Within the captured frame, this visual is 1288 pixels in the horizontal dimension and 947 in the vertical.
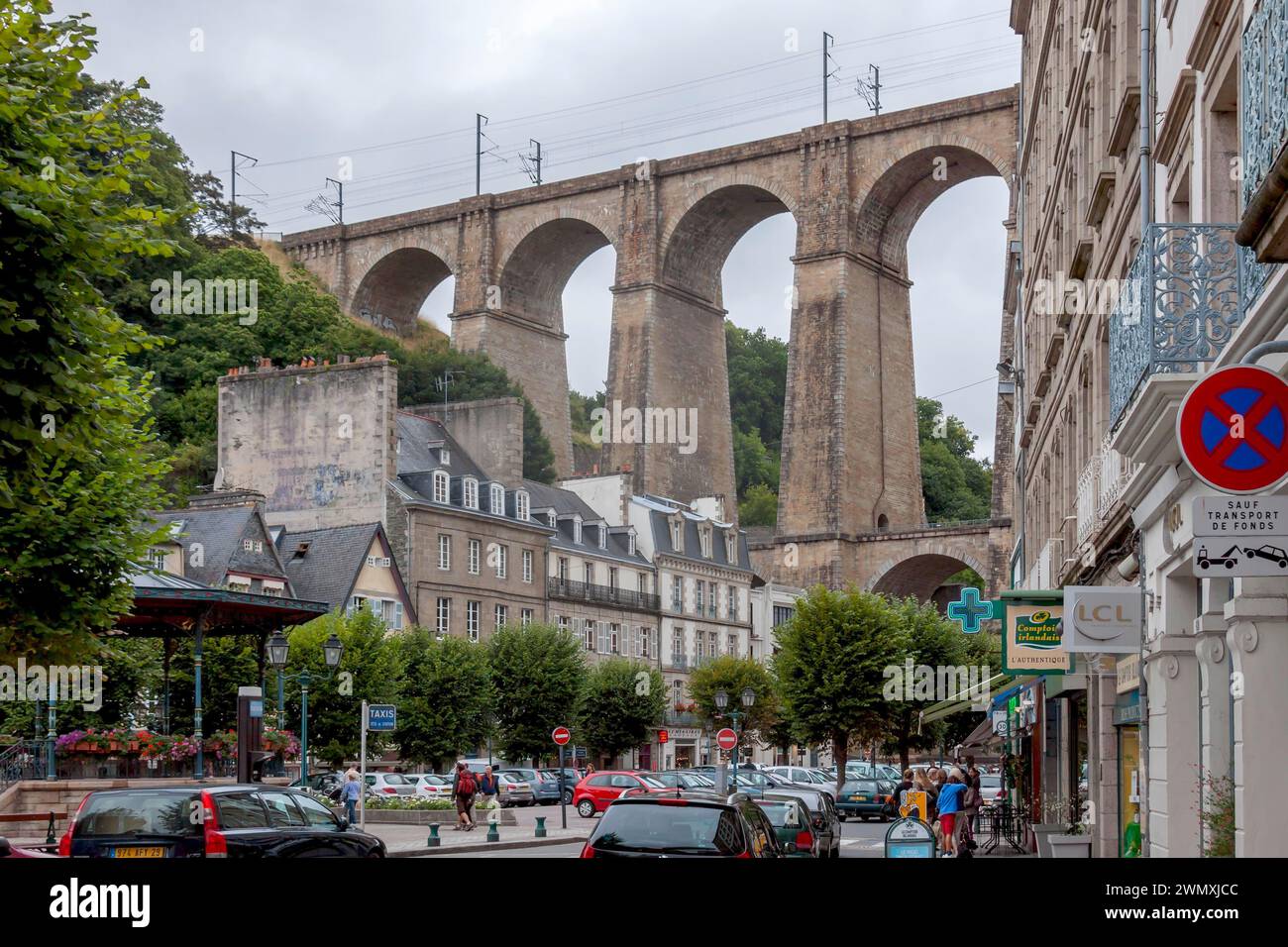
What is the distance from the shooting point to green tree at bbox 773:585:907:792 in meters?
53.4

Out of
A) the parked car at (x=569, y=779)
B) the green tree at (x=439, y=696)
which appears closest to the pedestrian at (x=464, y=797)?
the green tree at (x=439, y=696)

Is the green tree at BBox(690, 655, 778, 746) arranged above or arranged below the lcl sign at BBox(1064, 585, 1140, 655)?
below


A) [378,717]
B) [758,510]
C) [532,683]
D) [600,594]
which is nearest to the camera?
[378,717]

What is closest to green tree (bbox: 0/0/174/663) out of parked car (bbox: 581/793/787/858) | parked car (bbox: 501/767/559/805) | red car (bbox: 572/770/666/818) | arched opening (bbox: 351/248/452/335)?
parked car (bbox: 581/793/787/858)

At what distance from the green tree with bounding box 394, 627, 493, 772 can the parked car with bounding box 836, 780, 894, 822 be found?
473 inches

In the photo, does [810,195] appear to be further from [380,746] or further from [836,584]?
[380,746]

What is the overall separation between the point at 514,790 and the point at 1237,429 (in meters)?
44.3

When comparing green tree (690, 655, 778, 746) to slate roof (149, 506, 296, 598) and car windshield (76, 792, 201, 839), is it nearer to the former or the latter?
slate roof (149, 506, 296, 598)

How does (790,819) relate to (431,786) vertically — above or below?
above

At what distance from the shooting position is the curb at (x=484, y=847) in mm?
26297

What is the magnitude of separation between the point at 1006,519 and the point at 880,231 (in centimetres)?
1429

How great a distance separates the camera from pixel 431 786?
43.8 m

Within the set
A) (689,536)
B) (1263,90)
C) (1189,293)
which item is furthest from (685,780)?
(1263,90)

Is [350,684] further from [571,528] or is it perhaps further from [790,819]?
[790,819]
